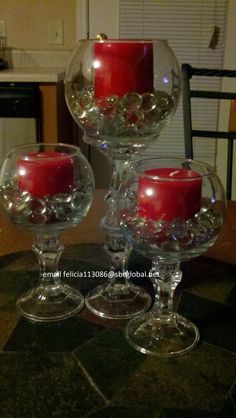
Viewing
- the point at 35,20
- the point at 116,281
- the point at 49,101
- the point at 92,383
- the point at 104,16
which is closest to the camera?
the point at 92,383

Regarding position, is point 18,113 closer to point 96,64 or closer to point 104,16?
point 104,16

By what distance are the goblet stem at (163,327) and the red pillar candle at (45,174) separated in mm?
157

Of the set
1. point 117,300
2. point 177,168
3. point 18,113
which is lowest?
point 117,300

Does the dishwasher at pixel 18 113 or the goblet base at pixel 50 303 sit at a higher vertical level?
the dishwasher at pixel 18 113

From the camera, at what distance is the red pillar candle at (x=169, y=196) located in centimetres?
51

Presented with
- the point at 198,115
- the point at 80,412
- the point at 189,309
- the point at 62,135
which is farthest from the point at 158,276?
the point at 198,115

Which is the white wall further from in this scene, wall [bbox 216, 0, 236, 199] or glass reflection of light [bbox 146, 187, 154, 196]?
glass reflection of light [bbox 146, 187, 154, 196]

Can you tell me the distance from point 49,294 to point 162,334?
0.19 m

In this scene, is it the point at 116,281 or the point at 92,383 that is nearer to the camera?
the point at 92,383

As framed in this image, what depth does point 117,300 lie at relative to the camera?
0.67 m

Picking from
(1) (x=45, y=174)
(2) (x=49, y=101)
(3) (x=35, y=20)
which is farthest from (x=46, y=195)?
(3) (x=35, y=20)

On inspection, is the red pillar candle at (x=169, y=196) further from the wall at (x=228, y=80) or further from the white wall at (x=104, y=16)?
the white wall at (x=104, y=16)

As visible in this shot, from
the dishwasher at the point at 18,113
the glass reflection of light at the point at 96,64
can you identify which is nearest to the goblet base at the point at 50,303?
the glass reflection of light at the point at 96,64

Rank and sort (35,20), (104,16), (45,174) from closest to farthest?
(45,174), (104,16), (35,20)
